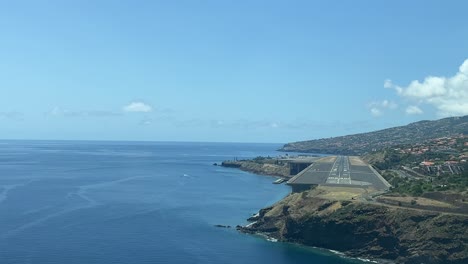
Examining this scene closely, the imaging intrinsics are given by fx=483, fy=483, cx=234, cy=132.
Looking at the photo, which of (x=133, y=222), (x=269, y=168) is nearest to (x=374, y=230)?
(x=133, y=222)

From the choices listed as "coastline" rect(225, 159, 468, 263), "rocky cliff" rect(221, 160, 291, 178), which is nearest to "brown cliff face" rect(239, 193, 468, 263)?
"coastline" rect(225, 159, 468, 263)

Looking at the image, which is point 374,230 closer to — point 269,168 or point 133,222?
point 133,222

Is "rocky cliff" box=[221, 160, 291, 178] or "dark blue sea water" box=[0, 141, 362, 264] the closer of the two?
"dark blue sea water" box=[0, 141, 362, 264]

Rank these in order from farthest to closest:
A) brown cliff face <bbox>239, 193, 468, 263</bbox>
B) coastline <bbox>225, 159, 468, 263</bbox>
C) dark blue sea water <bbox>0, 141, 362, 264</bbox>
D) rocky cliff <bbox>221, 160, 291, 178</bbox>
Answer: rocky cliff <bbox>221, 160, 291, 178</bbox> < dark blue sea water <bbox>0, 141, 362, 264</bbox> < coastline <bbox>225, 159, 468, 263</bbox> < brown cliff face <bbox>239, 193, 468, 263</bbox>

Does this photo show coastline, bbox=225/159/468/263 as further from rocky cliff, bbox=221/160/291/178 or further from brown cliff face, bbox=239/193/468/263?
rocky cliff, bbox=221/160/291/178

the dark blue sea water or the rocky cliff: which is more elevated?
the rocky cliff

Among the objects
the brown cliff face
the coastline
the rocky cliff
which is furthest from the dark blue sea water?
the rocky cliff

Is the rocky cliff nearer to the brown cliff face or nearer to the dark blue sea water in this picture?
the dark blue sea water

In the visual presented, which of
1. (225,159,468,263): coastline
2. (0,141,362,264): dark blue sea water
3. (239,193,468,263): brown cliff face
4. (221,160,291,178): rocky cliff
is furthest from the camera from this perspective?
(221,160,291,178): rocky cliff

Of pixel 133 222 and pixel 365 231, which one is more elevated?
pixel 365 231
